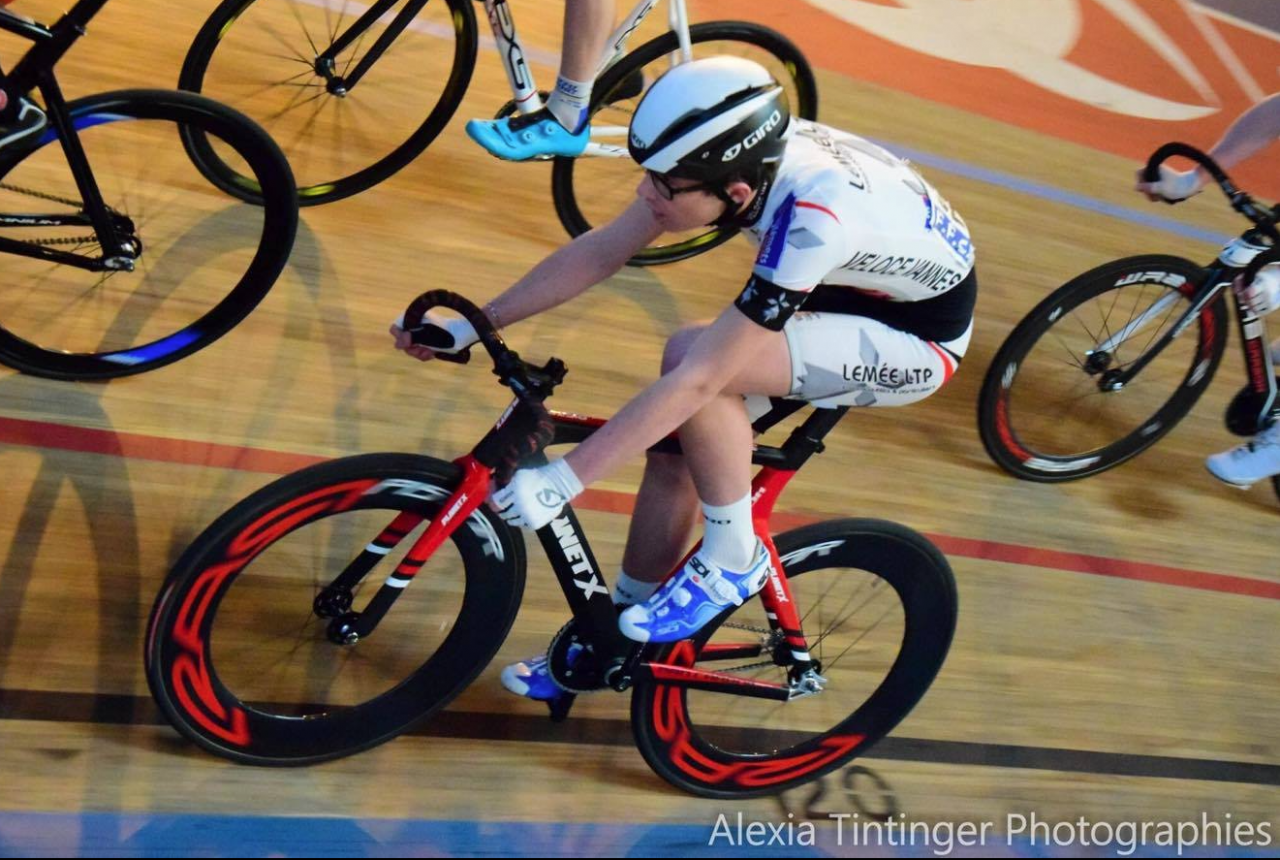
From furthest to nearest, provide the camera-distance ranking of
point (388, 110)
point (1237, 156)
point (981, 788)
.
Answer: point (388, 110) < point (1237, 156) < point (981, 788)

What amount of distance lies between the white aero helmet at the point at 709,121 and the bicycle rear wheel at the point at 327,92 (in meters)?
1.77

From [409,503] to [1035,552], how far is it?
81.6 inches

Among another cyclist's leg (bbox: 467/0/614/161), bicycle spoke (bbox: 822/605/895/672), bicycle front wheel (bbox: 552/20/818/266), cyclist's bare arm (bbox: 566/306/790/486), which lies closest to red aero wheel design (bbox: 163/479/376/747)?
cyclist's bare arm (bbox: 566/306/790/486)

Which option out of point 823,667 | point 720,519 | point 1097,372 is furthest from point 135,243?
point 1097,372

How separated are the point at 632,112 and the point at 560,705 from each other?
1.83m

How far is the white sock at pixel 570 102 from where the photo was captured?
3.12m

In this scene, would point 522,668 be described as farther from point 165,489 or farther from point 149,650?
point 165,489

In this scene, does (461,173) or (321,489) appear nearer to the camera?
(321,489)

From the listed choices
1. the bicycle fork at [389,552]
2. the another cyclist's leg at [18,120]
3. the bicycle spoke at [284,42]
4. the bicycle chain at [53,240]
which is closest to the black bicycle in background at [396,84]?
the bicycle spoke at [284,42]

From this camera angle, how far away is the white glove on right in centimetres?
315

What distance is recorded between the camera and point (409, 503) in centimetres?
184

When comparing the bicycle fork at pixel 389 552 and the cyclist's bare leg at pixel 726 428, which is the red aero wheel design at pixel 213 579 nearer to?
A: the bicycle fork at pixel 389 552

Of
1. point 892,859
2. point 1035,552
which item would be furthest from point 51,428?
point 1035,552

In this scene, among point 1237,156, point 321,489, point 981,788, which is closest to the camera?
point 321,489
